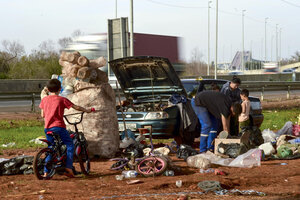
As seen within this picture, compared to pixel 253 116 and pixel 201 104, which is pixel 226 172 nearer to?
pixel 201 104

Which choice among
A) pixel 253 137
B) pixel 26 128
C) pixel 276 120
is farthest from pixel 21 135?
pixel 276 120

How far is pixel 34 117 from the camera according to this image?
19.0 metres

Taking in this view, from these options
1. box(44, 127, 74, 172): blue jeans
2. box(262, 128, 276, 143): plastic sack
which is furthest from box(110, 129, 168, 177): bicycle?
box(262, 128, 276, 143): plastic sack

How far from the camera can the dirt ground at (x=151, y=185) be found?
235 inches

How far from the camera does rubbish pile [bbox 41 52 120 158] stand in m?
9.58

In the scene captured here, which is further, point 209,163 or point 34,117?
point 34,117

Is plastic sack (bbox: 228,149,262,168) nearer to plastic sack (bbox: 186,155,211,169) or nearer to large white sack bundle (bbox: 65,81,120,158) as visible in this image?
plastic sack (bbox: 186,155,211,169)

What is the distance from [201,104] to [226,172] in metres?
2.33

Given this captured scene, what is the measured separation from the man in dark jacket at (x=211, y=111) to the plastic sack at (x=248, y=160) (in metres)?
1.11

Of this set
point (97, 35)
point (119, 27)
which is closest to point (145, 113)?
point (119, 27)

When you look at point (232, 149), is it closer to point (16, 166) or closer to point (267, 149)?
point (267, 149)

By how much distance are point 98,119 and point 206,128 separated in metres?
2.19

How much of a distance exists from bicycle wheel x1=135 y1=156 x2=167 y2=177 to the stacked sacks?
2.03m

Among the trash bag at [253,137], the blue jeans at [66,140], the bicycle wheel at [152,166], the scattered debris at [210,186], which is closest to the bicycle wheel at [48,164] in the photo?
the blue jeans at [66,140]
